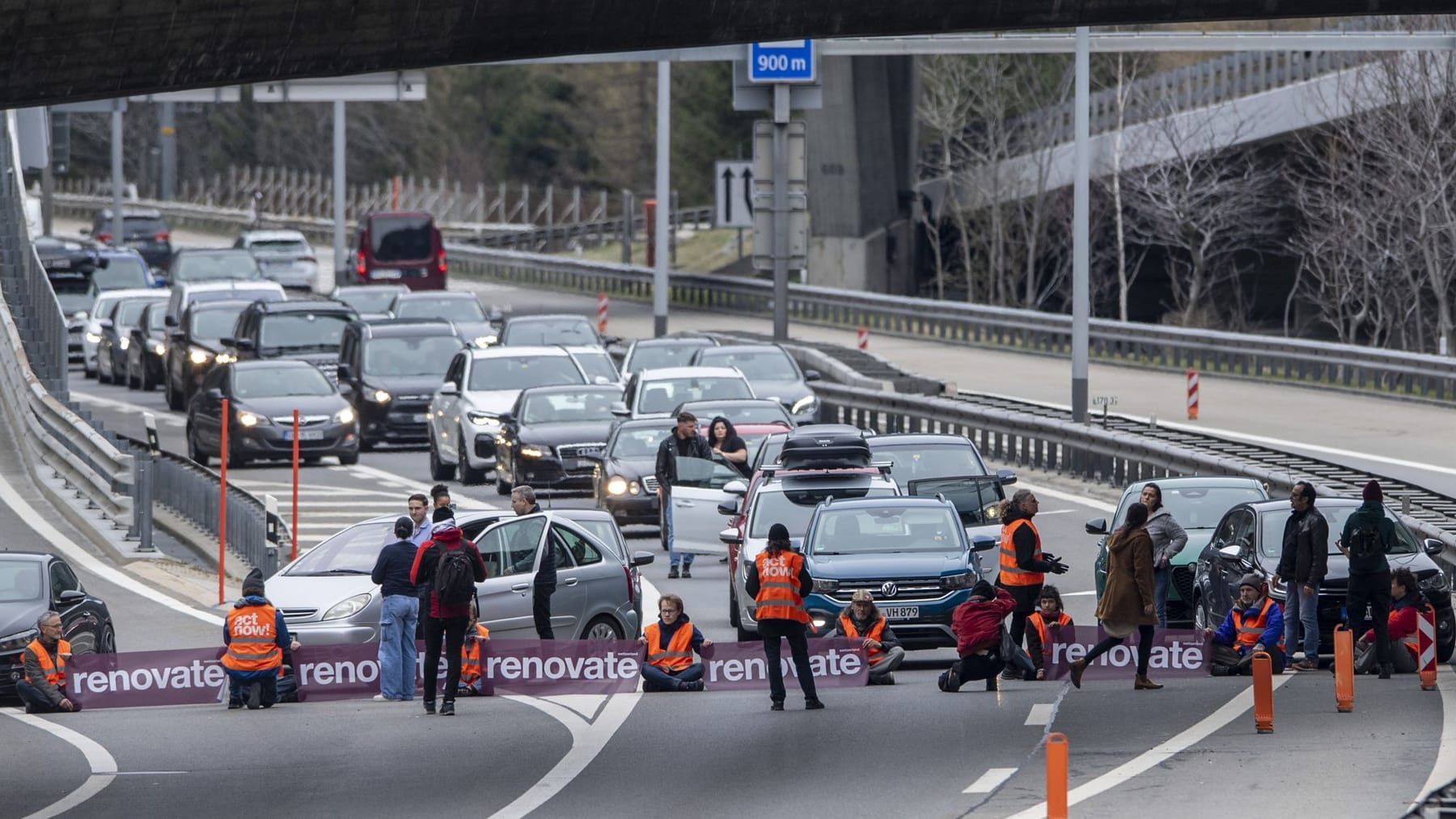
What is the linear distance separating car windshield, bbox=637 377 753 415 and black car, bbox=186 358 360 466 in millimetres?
4970

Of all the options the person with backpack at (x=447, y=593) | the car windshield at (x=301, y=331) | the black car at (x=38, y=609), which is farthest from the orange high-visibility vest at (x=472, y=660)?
the car windshield at (x=301, y=331)

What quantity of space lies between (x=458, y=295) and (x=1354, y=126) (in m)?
17.4

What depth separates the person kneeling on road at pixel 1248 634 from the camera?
18.8m

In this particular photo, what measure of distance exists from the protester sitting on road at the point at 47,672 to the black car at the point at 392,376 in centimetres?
1660

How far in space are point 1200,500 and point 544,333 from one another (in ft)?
61.1

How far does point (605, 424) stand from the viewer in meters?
30.2

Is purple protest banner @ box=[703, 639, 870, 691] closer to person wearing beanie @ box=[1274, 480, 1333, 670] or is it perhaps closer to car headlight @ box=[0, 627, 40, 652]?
person wearing beanie @ box=[1274, 480, 1333, 670]

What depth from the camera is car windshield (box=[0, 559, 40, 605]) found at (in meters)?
20.1

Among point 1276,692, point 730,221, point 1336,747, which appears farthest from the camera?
point 730,221

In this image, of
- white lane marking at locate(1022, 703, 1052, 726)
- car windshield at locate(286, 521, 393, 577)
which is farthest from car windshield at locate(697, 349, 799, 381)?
white lane marking at locate(1022, 703, 1052, 726)

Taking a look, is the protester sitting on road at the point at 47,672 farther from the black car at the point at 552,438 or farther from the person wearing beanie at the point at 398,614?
the black car at the point at 552,438

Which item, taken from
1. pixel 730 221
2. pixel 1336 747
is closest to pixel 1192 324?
pixel 730 221

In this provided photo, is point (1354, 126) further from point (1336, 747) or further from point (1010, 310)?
point (1336, 747)

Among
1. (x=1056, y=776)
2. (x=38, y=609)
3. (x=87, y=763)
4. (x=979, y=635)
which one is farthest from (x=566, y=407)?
(x=1056, y=776)
